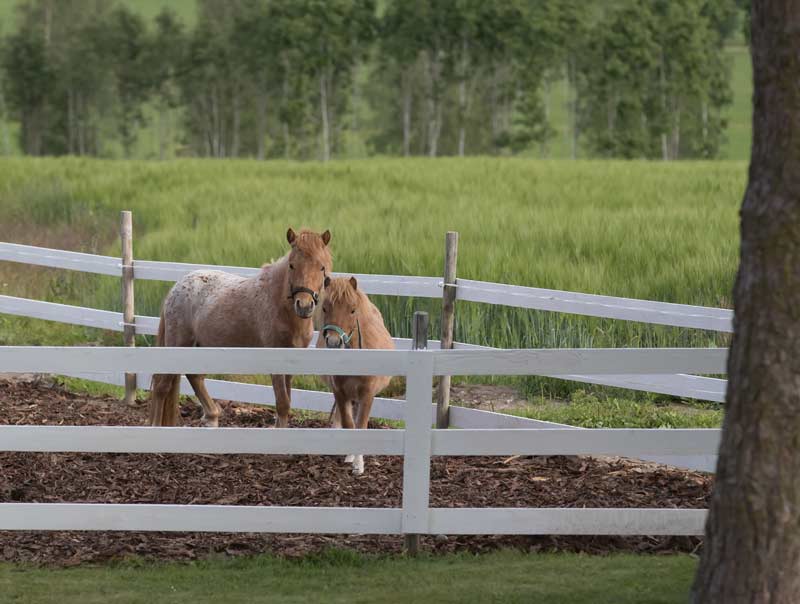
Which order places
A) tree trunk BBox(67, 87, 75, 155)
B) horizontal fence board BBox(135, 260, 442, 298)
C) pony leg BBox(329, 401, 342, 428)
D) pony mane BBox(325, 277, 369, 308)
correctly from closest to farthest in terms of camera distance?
pony mane BBox(325, 277, 369, 308), pony leg BBox(329, 401, 342, 428), horizontal fence board BBox(135, 260, 442, 298), tree trunk BBox(67, 87, 75, 155)

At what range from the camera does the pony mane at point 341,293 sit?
7.26m

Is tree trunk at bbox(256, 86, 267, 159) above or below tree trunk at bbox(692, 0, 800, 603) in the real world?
above

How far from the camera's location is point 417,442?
5395 mm

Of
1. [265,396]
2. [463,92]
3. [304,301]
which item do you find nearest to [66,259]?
[265,396]

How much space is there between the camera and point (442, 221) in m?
16.8

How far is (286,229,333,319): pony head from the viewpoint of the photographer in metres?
7.14

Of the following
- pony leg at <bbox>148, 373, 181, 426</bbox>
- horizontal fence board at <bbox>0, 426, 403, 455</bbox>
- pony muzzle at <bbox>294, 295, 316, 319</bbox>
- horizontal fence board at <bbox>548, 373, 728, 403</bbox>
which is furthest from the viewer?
pony leg at <bbox>148, 373, 181, 426</bbox>

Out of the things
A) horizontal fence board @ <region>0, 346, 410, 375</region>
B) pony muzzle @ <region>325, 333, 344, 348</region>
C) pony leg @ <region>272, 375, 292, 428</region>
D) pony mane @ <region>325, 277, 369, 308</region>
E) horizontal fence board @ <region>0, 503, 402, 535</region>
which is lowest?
horizontal fence board @ <region>0, 503, 402, 535</region>

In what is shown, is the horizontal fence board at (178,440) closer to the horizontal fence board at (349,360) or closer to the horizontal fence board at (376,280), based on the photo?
the horizontal fence board at (349,360)

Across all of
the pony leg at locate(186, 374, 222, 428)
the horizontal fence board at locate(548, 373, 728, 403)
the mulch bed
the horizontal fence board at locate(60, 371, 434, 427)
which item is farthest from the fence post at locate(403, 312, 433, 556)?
the pony leg at locate(186, 374, 222, 428)

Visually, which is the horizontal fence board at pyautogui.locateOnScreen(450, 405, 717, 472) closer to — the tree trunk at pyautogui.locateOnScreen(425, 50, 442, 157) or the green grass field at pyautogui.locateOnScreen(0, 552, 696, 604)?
the green grass field at pyautogui.locateOnScreen(0, 552, 696, 604)

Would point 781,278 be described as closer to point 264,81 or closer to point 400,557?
point 400,557

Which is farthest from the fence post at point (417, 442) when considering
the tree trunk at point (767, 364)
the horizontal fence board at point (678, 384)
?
the horizontal fence board at point (678, 384)

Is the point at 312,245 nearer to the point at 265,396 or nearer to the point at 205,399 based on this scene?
the point at 205,399
